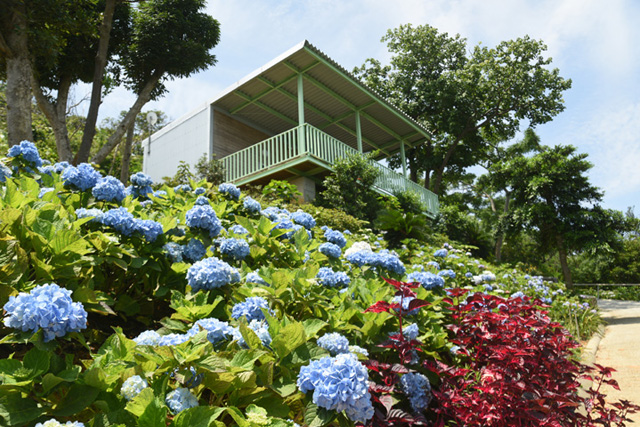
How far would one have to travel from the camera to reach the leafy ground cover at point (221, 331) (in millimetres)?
1073

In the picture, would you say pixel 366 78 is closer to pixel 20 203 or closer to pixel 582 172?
pixel 582 172

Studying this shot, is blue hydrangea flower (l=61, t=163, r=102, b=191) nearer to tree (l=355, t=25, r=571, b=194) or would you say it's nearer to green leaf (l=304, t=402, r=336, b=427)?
green leaf (l=304, t=402, r=336, b=427)

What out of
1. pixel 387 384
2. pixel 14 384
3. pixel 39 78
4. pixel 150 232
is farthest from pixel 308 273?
pixel 39 78

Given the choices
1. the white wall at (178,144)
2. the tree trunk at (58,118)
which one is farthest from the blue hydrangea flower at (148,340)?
the white wall at (178,144)

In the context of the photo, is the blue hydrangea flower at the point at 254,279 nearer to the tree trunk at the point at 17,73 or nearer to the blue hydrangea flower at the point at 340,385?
the blue hydrangea flower at the point at 340,385

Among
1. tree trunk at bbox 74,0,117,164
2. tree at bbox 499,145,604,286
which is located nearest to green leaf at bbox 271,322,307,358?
tree trunk at bbox 74,0,117,164

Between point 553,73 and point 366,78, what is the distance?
9.74 meters

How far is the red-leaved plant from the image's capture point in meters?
1.74

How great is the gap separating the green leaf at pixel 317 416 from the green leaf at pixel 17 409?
2.33ft

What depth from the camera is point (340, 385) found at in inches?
44.8

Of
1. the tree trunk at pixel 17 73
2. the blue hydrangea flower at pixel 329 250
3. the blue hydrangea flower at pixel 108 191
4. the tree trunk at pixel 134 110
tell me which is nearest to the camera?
the blue hydrangea flower at pixel 108 191

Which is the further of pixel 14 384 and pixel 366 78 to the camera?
pixel 366 78

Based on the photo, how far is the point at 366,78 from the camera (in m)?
22.6

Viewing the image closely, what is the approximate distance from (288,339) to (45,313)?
2.30ft
